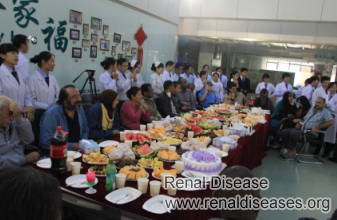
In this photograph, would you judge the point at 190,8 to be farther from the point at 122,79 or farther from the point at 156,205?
the point at 156,205

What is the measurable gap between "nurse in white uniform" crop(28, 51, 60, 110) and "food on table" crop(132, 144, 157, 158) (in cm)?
168

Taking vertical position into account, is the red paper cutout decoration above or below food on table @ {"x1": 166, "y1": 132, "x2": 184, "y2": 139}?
above

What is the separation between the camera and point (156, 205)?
1.60m

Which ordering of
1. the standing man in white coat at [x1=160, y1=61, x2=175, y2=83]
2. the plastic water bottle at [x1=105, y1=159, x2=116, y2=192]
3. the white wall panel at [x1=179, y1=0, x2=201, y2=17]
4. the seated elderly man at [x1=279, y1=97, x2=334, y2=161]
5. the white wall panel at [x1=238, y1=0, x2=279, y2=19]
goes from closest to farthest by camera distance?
the plastic water bottle at [x1=105, y1=159, x2=116, y2=192] < the seated elderly man at [x1=279, y1=97, x2=334, y2=161] < the standing man in white coat at [x1=160, y1=61, x2=175, y2=83] < the white wall panel at [x1=238, y1=0, x2=279, y2=19] < the white wall panel at [x1=179, y1=0, x2=201, y2=17]

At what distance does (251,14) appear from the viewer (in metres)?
7.88

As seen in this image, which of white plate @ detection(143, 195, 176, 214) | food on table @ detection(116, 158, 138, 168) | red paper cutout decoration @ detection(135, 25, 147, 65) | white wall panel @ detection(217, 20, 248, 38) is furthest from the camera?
white wall panel @ detection(217, 20, 248, 38)

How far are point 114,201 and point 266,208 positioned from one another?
2215 millimetres

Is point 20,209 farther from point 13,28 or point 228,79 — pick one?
point 228,79

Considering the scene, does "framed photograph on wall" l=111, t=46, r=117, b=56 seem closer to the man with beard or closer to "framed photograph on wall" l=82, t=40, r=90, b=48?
"framed photograph on wall" l=82, t=40, r=90, b=48

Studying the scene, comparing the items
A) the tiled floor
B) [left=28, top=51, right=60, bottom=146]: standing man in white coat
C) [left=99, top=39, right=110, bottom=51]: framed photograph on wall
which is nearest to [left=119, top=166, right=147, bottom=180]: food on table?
the tiled floor

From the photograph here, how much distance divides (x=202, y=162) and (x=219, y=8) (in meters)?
7.13

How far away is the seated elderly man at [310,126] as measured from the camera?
479cm

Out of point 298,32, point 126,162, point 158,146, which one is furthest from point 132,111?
point 298,32

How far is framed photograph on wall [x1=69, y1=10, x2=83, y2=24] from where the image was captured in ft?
14.8
